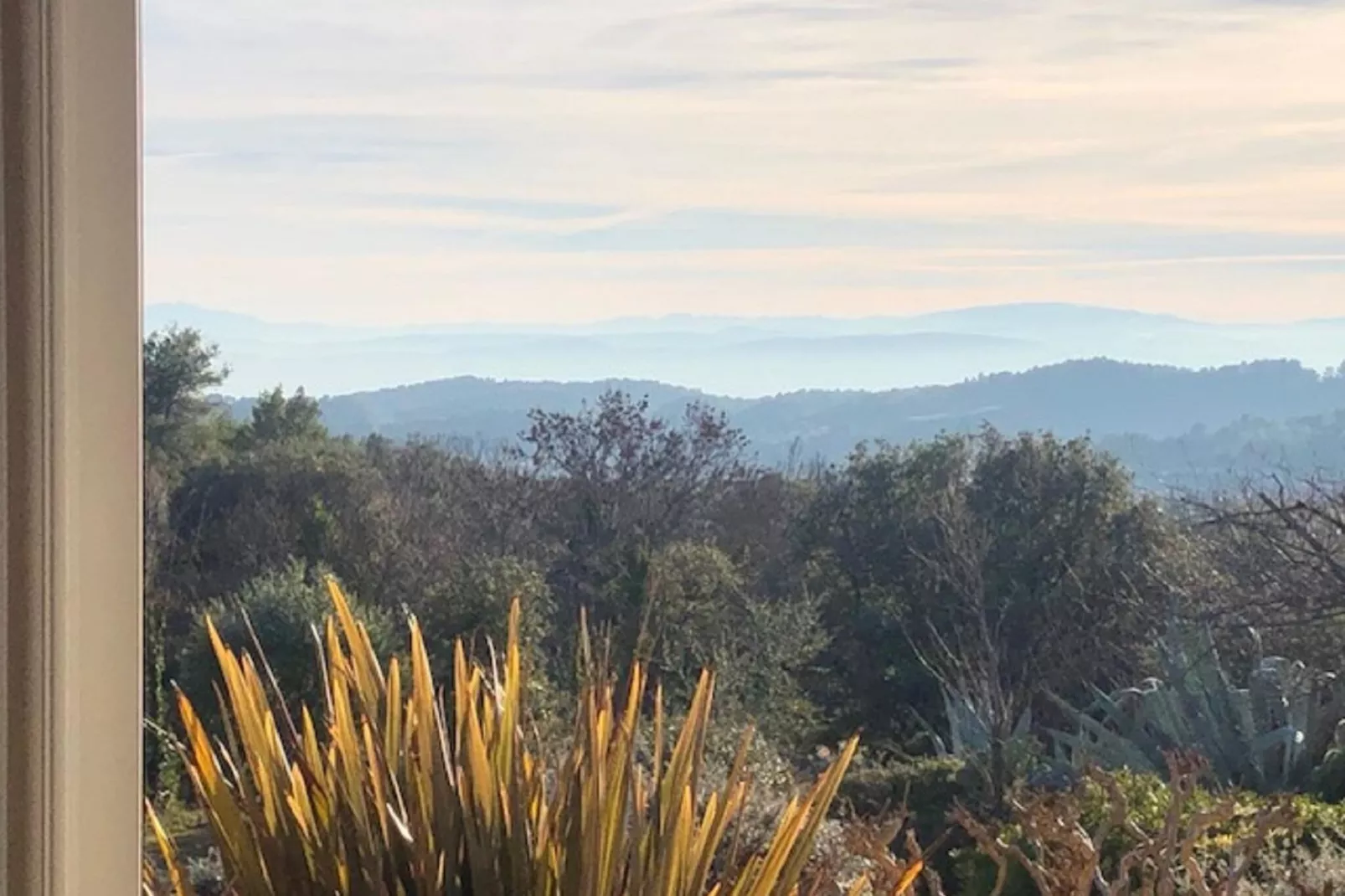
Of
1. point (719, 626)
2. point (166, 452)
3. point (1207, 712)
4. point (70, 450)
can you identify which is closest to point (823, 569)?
point (719, 626)

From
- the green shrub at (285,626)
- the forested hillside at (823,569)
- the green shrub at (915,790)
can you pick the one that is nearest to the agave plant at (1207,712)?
the forested hillside at (823,569)

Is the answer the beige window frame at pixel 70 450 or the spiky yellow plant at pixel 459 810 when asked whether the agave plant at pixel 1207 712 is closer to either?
the spiky yellow plant at pixel 459 810

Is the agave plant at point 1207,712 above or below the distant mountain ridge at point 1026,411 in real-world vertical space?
below

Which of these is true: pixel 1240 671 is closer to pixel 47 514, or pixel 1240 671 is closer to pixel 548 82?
pixel 548 82

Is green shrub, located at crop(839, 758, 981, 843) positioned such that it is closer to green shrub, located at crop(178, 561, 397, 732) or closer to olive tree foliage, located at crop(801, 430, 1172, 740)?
olive tree foliage, located at crop(801, 430, 1172, 740)

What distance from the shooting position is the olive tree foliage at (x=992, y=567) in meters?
2.34

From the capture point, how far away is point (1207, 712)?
7.70 feet

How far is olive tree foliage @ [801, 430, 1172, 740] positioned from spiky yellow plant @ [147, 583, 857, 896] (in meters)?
0.83

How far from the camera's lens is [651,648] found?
240 centimetres

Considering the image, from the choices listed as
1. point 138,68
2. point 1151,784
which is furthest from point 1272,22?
point 138,68

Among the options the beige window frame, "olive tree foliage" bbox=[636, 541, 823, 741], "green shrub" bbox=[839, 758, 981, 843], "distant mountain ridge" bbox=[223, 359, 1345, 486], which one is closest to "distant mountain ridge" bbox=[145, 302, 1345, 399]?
"distant mountain ridge" bbox=[223, 359, 1345, 486]

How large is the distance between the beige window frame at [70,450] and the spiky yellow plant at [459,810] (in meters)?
0.23

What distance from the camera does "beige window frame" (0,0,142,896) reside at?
1.14 metres

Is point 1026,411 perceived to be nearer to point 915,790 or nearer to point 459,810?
point 915,790
